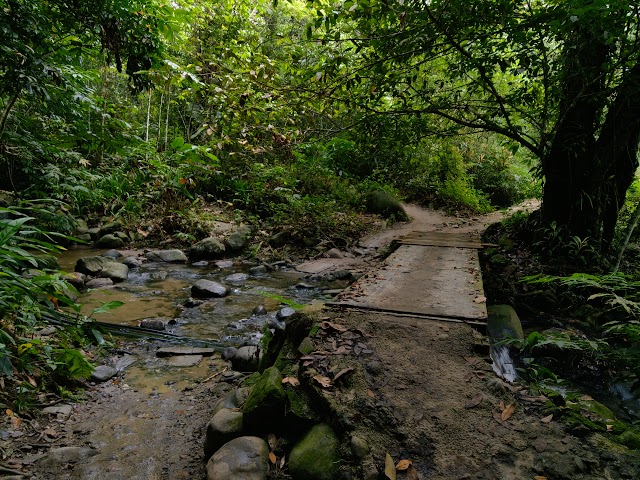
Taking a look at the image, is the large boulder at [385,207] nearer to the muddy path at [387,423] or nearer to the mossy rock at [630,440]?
the muddy path at [387,423]

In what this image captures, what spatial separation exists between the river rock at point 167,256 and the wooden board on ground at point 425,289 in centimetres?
488

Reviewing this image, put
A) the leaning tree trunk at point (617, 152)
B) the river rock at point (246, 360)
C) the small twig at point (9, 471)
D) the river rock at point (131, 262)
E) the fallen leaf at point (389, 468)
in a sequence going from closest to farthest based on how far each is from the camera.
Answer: the fallen leaf at point (389, 468)
the small twig at point (9, 471)
the river rock at point (246, 360)
the leaning tree trunk at point (617, 152)
the river rock at point (131, 262)

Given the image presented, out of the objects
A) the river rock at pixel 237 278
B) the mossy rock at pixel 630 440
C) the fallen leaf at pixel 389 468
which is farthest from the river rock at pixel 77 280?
the mossy rock at pixel 630 440

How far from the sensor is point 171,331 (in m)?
4.98

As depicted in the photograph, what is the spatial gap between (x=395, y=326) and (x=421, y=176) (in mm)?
12634

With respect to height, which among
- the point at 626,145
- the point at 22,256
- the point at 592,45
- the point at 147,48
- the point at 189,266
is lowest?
the point at 189,266

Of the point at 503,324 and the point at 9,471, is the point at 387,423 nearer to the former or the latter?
the point at 9,471

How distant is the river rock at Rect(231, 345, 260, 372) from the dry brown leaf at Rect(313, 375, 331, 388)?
62.2 inches

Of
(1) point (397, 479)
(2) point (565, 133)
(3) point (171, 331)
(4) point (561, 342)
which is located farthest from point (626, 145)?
(3) point (171, 331)

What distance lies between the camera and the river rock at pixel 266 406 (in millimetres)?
2463

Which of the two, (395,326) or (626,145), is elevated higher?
(626,145)

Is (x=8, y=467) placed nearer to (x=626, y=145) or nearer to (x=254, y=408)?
(x=254, y=408)

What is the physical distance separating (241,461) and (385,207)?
10609 millimetres

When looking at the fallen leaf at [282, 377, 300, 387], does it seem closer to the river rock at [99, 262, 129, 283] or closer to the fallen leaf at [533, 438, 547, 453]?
the fallen leaf at [533, 438, 547, 453]
